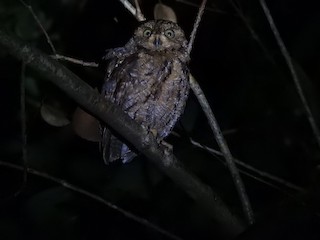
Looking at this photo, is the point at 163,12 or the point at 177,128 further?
the point at 177,128

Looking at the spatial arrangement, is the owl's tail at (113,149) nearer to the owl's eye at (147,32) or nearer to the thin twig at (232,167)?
the owl's eye at (147,32)

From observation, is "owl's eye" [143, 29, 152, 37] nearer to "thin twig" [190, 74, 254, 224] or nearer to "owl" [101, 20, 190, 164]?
"owl" [101, 20, 190, 164]

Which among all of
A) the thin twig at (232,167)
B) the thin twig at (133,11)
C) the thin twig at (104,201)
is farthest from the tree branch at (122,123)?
the thin twig at (133,11)

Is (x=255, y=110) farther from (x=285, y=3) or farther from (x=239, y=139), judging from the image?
(x=285, y=3)

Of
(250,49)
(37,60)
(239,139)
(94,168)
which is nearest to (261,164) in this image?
(239,139)

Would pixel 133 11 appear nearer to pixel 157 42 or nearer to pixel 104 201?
pixel 157 42

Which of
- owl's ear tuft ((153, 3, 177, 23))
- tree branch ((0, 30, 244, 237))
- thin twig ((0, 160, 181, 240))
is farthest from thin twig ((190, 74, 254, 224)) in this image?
owl's ear tuft ((153, 3, 177, 23))

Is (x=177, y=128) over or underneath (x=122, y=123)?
underneath

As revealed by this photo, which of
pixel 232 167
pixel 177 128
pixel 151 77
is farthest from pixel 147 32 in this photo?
pixel 232 167
